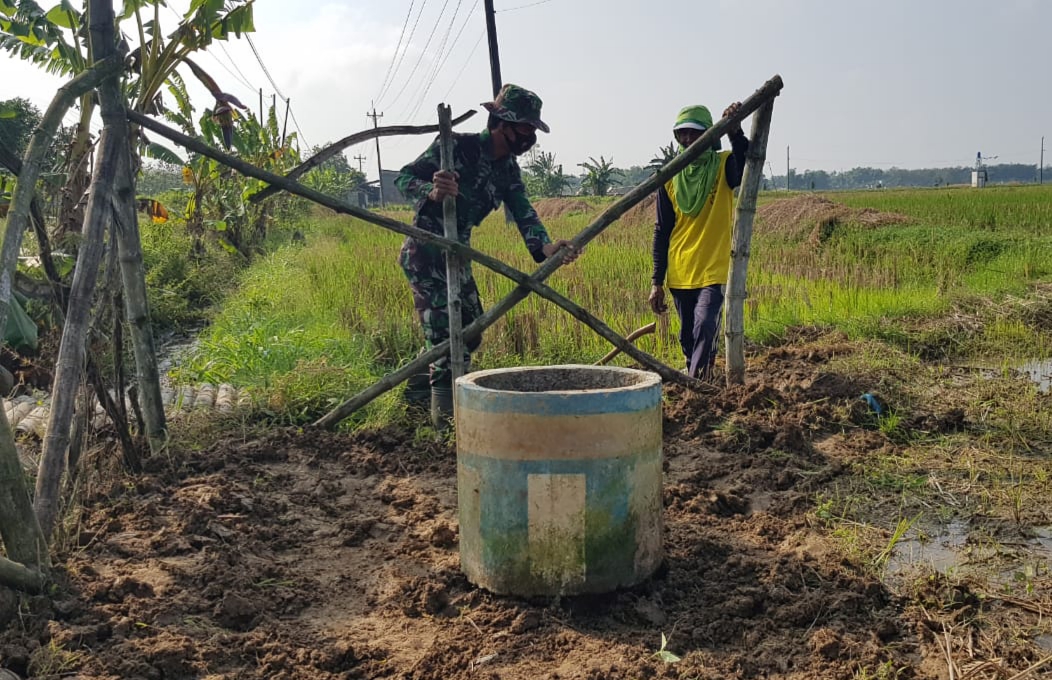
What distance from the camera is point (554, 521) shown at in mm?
2594

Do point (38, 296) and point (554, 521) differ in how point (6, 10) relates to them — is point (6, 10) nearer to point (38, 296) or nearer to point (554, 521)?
point (38, 296)

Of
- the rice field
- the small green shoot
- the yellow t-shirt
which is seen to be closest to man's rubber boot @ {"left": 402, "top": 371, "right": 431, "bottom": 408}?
the rice field

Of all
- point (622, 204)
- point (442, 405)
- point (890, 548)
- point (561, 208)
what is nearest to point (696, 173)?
point (622, 204)

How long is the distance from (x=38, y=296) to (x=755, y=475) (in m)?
3.06

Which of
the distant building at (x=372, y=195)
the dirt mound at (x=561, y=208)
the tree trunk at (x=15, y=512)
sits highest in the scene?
the distant building at (x=372, y=195)

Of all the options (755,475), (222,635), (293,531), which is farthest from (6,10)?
(755,475)

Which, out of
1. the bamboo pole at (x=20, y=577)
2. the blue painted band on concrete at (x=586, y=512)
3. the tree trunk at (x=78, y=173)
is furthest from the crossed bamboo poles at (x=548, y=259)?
the bamboo pole at (x=20, y=577)

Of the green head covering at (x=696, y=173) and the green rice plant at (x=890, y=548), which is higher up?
the green head covering at (x=696, y=173)

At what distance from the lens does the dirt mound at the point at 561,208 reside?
25672 mm

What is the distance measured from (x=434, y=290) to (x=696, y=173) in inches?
63.8

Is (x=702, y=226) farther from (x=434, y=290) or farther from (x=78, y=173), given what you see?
(x=78, y=173)

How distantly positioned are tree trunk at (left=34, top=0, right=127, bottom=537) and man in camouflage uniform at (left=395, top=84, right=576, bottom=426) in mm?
1404

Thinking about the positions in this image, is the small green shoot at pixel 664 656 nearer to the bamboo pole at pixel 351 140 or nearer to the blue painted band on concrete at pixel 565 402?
the blue painted band on concrete at pixel 565 402

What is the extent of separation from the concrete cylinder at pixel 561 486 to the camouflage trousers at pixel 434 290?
2.07m
